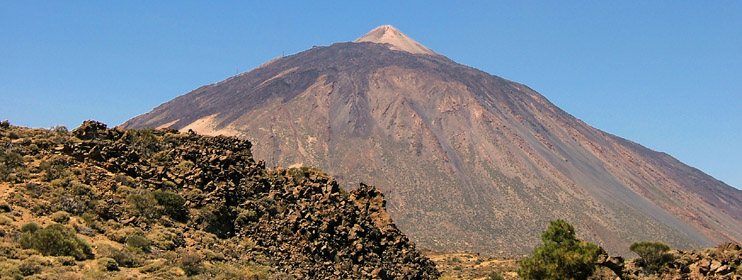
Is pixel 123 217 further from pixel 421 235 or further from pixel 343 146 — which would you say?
pixel 343 146

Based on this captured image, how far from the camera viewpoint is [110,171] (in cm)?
3055

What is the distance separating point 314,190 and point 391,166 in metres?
139

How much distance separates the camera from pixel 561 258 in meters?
32.9

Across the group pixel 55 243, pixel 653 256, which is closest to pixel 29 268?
pixel 55 243

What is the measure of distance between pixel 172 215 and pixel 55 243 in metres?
6.77

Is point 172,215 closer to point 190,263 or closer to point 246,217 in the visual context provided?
point 246,217

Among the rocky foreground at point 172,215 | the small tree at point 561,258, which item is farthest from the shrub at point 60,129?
the small tree at point 561,258

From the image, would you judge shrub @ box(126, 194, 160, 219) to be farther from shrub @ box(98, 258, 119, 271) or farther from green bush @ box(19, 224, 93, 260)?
shrub @ box(98, 258, 119, 271)

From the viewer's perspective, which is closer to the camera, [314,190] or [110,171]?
[110,171]

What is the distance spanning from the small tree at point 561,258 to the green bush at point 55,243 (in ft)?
71.4

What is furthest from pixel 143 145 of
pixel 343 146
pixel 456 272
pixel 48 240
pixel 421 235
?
pixel 343 146

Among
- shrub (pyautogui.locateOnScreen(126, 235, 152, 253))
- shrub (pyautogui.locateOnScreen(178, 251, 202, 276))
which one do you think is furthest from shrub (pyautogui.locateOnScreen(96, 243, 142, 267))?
shrub (pyautogui.locateOnScreen(178, 251, 202, 276))

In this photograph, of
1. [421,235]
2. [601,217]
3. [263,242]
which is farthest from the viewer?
[601,217]

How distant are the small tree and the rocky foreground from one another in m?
5.69
